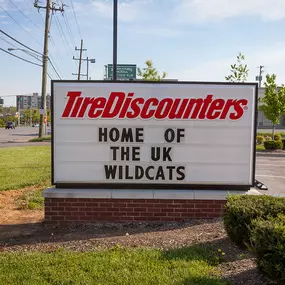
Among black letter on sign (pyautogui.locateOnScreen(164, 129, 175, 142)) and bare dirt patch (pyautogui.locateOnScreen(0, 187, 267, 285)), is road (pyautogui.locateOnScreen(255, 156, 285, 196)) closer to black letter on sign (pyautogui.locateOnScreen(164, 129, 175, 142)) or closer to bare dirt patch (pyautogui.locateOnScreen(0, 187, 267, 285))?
black letter on sign (pyautogui.locateOnScreen(164, 129, 175, 142))

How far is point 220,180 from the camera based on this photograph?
7227 mm

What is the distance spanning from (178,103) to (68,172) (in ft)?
8.46

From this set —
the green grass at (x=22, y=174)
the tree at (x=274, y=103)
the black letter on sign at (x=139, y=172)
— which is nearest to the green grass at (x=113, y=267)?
the black letter on sign at (x=139, y=172)

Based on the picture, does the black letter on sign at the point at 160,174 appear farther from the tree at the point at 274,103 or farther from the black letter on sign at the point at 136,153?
the tree at the point at 274,103

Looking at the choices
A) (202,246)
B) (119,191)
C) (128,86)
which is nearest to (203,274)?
(202,246)

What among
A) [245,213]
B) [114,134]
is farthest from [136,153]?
[245,213]

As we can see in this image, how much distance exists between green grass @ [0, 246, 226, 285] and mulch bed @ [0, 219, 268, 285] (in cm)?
33

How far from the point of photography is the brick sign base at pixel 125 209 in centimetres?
704

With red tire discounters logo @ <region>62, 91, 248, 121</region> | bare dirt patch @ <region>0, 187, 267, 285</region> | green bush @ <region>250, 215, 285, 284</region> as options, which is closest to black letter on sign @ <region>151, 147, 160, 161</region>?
red tire discounters logo @ <region>62, 91, 248, 121</region>

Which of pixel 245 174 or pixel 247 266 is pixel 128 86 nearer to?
pixel 245 174

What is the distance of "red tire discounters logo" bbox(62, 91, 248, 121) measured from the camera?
709 centimetres

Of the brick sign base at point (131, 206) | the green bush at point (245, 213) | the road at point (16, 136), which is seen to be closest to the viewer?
the green bush at point (245, 213)

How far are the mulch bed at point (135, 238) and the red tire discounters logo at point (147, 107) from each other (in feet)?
6.92

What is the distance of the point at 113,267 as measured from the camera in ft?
15.3
